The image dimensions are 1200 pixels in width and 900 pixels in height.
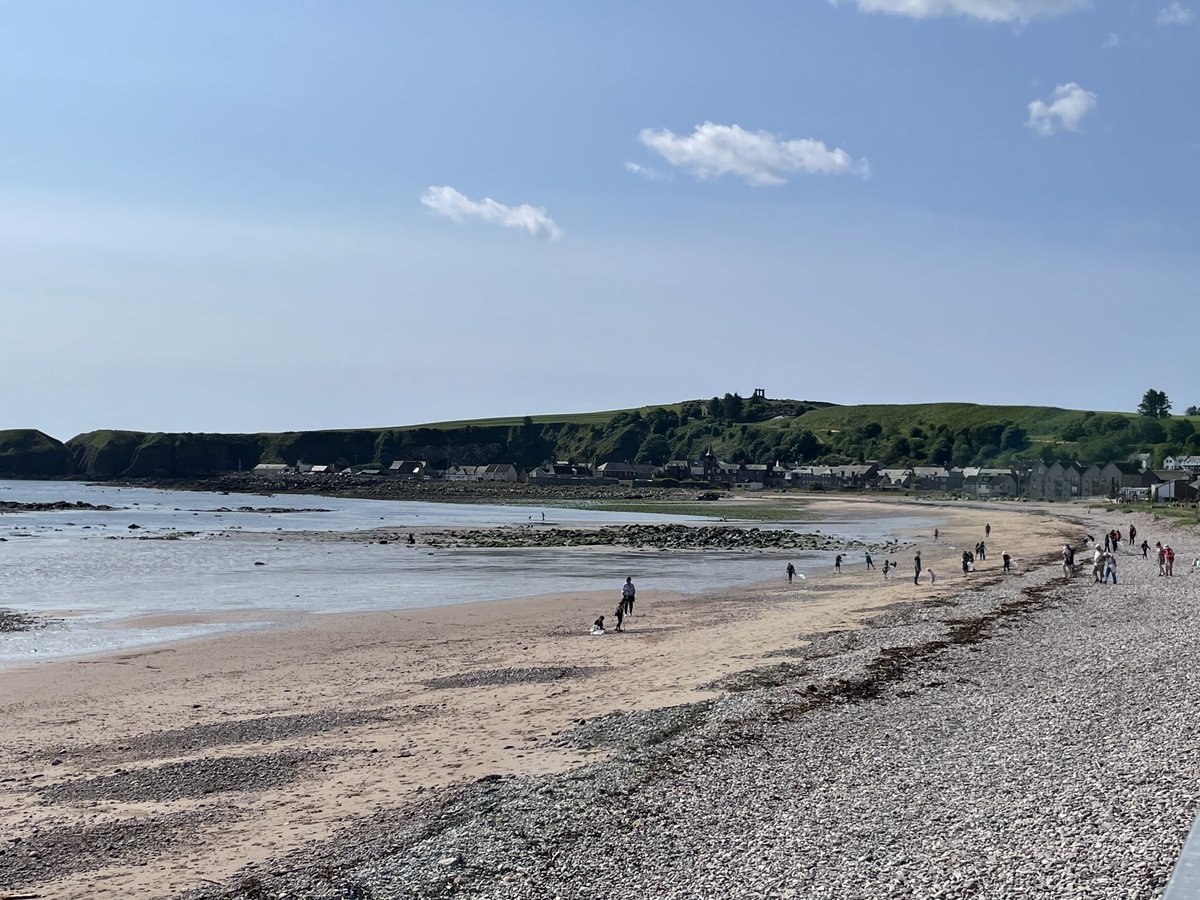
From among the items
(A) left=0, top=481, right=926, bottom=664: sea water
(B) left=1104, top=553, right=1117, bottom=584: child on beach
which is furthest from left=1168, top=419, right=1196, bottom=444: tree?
(B) left=1104, top=553, right=1117, bottom=584: child on beach

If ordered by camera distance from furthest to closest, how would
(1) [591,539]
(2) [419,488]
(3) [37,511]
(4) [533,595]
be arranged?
1. (2) [419,488]
2. (3) [37,511]
3. (1) [591,539]
4. (4) [533,595]

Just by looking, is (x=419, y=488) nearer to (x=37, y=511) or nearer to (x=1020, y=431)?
(x=37, y=511)

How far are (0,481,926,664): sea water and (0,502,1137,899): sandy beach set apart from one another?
3.46m

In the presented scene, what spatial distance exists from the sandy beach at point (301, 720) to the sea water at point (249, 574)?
11.3 ft

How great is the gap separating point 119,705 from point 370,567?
28.7 m

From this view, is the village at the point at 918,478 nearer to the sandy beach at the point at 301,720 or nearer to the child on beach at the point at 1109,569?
the child on beach at the point at 1109,569

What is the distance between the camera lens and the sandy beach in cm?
1122

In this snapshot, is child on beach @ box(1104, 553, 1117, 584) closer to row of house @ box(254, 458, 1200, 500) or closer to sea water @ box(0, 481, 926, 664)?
sea water @ box(0, 481, 926, 664)

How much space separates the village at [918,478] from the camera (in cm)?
12775

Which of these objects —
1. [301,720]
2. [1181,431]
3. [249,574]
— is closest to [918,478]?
[1181,431]

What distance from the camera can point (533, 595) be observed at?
35.5m

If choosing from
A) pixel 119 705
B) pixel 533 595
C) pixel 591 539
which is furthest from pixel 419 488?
pixel 119 705

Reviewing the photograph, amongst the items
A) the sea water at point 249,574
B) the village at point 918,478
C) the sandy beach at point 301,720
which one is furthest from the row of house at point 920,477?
the sandy beach at point 301,720

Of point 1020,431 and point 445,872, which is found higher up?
point 1020,431
